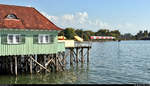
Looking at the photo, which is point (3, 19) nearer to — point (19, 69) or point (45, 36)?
point (45, 36)

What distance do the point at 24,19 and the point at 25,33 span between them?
9.20ft

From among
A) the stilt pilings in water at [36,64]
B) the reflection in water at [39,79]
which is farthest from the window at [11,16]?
the reflection in water at [39,79]

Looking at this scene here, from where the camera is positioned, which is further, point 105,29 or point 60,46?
point 105,29

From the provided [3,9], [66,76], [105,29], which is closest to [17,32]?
[3,9]

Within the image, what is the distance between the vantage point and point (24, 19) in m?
25.9

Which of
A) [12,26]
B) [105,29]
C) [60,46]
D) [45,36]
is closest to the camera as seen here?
[12,26]

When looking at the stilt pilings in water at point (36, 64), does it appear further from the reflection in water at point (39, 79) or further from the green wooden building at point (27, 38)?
the reflection in water at point (39, 79)

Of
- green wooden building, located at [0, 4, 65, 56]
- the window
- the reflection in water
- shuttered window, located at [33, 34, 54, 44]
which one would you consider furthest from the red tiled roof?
the reflection in water

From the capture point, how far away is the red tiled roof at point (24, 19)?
2380cm

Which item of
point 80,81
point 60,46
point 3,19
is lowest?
point 80,81

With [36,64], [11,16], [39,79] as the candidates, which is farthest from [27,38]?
[39,79]

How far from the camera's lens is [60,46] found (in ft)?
89.8

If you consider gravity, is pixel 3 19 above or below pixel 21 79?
above

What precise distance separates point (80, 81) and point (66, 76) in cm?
309
